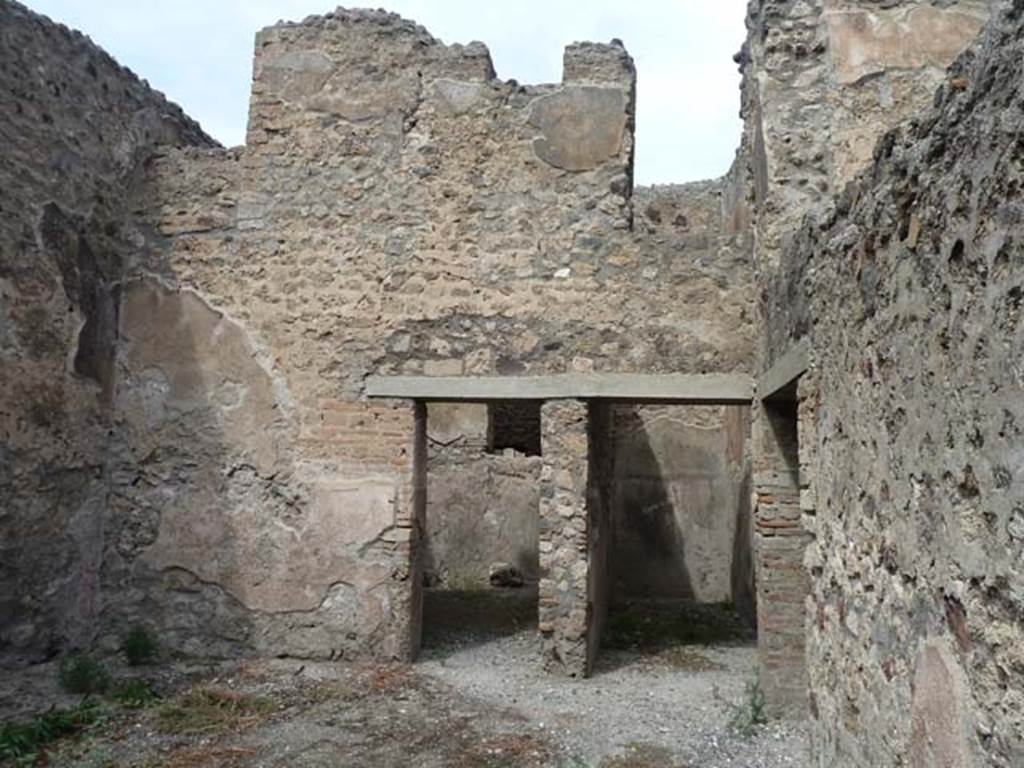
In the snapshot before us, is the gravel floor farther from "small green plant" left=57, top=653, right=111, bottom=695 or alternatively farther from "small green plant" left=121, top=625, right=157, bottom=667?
"small green plant" left=57, top=653, right=111, bottom=695

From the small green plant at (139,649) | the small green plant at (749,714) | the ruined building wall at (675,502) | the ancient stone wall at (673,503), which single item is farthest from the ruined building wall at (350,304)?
the ancient stone wall at (673,503)

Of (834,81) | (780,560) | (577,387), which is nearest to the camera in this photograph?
(780,560)

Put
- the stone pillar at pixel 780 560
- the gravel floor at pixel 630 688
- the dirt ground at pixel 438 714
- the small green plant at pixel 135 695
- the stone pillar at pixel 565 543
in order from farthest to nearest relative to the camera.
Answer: the stone pillar at pixel 565 543
the stone pillar at pixel 780 560
the small green plant at pixel 135 695
the gravel floor at pixel 630 688
the dirt ground at pixel 438 714

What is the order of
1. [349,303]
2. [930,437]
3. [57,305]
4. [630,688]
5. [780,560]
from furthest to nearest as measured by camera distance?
1. [349,303]
2. [57,305]
3. [630,688]
4. [780,560]
5. [930,437]

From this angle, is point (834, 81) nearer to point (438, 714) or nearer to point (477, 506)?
point (438, 714)

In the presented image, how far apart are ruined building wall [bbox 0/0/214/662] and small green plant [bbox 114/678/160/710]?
0.75m

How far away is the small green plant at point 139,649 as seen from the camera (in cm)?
538

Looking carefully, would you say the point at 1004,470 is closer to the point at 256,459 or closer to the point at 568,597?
the point at 568,597

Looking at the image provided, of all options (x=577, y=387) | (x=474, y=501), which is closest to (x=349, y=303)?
(x=577, y=387)

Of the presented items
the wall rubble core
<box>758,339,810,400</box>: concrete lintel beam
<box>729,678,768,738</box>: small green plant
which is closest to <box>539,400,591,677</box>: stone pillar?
the wall rubble core

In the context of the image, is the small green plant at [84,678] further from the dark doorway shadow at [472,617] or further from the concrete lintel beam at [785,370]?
the concrete lintel beam at [785,370]

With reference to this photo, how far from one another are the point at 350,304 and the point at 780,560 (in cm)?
306

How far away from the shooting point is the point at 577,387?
18.0 feet

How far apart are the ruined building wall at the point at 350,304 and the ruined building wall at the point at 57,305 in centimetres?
20
